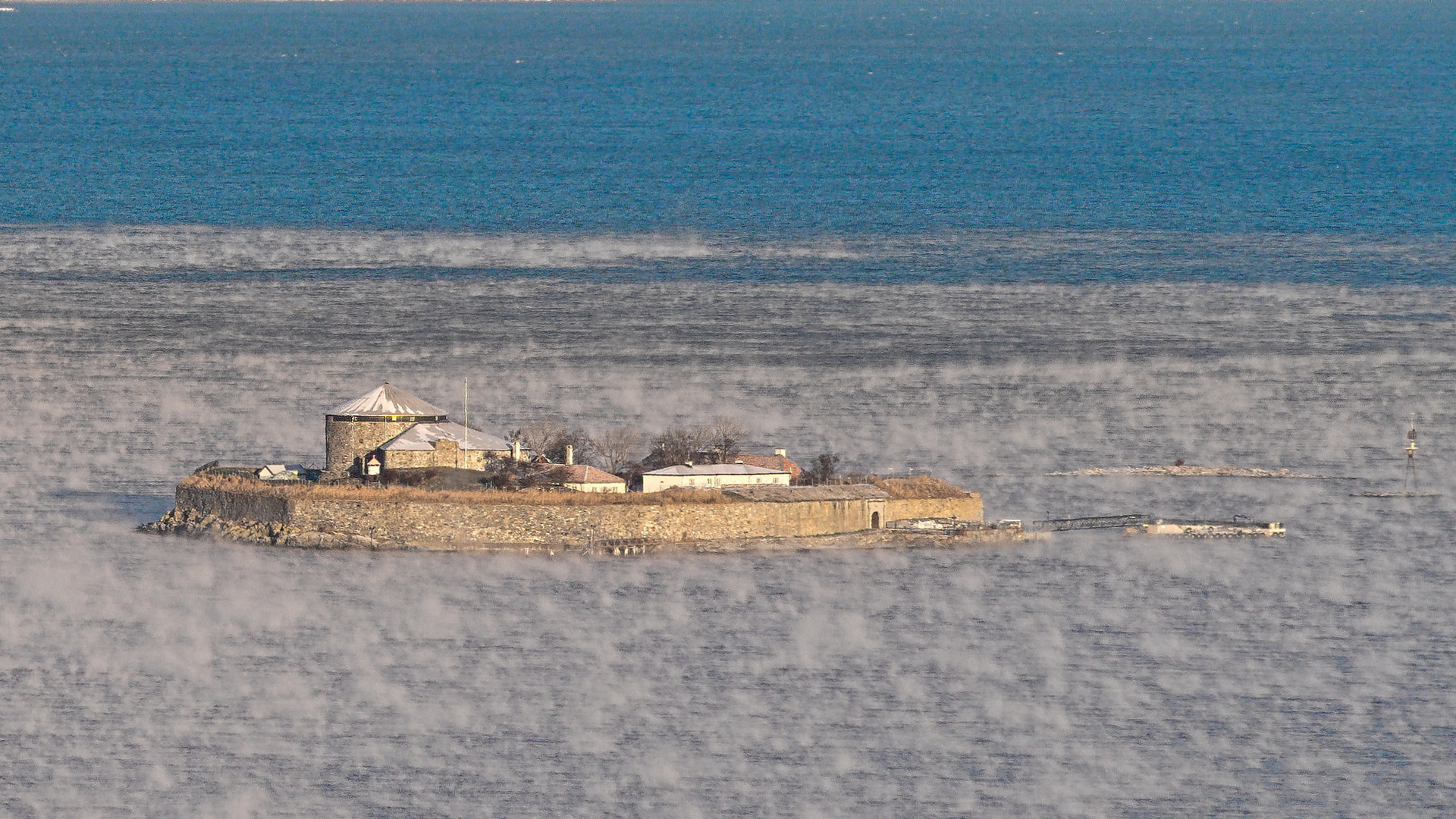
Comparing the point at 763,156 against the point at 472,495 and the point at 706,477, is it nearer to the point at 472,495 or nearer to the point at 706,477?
the point at 706,477

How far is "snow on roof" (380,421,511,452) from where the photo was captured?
5556 cm

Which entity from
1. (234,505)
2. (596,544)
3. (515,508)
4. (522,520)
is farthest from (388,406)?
(596,544)

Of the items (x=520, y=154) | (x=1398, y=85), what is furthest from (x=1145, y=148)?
(x=1398, y=85)

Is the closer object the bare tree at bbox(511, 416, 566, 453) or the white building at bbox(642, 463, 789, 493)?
the white building at bbox(642, 463, 789, 493)

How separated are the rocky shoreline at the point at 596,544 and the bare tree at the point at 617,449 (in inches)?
117

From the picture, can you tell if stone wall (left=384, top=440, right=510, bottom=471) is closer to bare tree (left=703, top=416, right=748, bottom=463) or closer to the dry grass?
the dry grass

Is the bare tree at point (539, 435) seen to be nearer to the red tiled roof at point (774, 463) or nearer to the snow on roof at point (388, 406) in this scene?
the snow on roof at point (388, 406)

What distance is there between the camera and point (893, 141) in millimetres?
140875

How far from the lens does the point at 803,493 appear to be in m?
54.2

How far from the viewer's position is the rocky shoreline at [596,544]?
5291 centimetres

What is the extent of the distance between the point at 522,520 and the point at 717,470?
371cm

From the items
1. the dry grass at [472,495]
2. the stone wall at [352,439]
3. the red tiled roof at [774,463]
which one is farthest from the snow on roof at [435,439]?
the red tiled roof at [774,463]

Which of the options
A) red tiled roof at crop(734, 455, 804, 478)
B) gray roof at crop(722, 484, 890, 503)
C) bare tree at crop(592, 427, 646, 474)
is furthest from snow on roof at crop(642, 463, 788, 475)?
bare tree at crop(592, 427, 646, 474)

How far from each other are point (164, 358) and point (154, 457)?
997 cm
